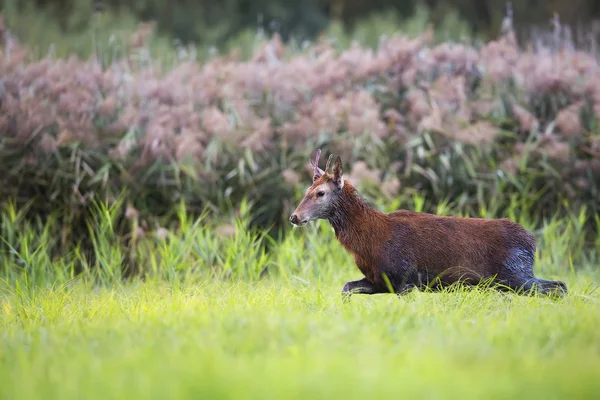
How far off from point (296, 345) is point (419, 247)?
200 centimetres

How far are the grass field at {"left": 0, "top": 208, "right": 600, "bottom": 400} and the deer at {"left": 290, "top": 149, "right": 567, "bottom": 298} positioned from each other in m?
0.13

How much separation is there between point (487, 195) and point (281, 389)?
6.53m

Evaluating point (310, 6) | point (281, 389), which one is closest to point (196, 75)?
point (281, 389)

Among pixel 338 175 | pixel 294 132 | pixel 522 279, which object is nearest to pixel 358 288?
pixel 338 175

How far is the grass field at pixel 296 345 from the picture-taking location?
3645 mm

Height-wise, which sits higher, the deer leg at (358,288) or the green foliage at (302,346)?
the green foliage at (302,346)

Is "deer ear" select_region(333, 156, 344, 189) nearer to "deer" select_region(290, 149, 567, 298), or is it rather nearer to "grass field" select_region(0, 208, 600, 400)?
"deer" select_region(290, 149, 567, 298)

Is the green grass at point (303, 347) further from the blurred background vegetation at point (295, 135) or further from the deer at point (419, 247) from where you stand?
the blurred background vegetation at point (295, 135)

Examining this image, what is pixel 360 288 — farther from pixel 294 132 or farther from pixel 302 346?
pixel 294 132

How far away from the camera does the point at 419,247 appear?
20.1 ft

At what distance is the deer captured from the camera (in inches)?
240

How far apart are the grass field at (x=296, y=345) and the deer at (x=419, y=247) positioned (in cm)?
13

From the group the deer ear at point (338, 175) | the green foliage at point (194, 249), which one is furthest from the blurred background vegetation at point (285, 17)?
the deer ear at point (338, 175)

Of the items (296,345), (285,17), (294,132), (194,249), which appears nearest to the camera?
(296,345)
